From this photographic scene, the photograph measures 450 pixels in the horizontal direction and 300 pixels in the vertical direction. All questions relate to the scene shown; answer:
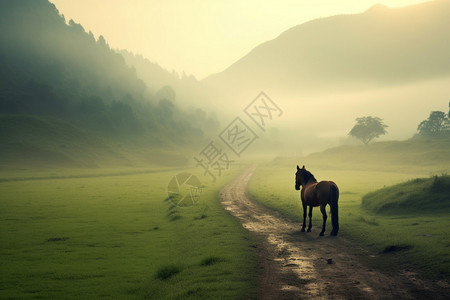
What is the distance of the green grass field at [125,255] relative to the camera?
46.1 ft

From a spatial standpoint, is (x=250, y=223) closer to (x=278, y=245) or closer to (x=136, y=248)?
(x=278, y=245)

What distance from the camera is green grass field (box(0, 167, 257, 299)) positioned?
46.1ft

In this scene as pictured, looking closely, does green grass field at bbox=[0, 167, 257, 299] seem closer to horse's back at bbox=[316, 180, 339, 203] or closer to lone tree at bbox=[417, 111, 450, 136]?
horse's back at bbox=[316, 180, 339, 203]

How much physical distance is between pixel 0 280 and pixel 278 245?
574 inches

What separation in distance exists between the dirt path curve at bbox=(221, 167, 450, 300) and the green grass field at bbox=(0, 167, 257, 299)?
44.1 inches

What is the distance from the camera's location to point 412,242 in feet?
62.9

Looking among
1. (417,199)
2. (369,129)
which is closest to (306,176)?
(417,199)

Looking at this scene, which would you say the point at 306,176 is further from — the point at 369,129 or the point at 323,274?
the point at 369,129

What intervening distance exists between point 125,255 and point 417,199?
27605mm

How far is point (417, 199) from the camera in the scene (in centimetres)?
3253

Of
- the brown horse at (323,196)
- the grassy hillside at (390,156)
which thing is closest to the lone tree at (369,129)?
the grassy hillside at (390,156)

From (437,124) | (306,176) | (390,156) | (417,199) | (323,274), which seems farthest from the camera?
(437,124)

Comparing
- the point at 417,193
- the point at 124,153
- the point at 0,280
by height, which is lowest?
the point at 0,280

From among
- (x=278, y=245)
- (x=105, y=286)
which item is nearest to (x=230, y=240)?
(x=278, y=245)
